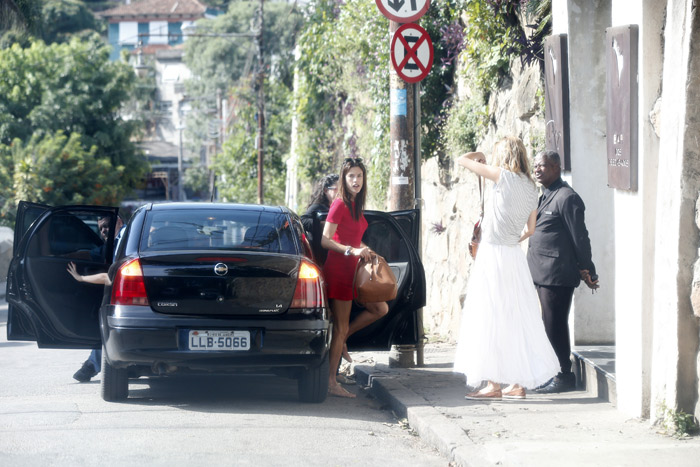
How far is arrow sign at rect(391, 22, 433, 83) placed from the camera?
902 cm

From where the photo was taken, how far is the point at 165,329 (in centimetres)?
685

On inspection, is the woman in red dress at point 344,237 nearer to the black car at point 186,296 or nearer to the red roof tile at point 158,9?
the black car at point 186,296

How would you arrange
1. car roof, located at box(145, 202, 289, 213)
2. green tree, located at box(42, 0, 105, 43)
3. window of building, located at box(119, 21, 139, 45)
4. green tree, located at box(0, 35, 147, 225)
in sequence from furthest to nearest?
window of building, located at box(119, 21, 139, 45)
green tree, located at box(42, 0, 105, 43)
green tree, located at box(0, 35, 147, 225)
car roof, located at box(145, 202, 289, 213)

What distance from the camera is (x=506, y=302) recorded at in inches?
277

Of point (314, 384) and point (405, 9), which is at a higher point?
point (405, 9)

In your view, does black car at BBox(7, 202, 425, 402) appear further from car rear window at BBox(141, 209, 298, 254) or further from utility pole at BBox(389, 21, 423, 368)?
utility pole at BBox(389, 21, 423, 368)

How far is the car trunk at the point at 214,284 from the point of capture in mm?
6902

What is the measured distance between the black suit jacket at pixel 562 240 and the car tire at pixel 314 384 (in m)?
1.75

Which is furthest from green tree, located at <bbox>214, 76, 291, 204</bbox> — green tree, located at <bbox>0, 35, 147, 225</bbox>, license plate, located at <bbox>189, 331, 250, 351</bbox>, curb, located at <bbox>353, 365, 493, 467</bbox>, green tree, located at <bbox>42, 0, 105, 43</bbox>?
green tree, located at <bbox>42, 0, 105, 43</bbox>

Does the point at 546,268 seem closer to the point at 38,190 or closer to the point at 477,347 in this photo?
the point at 477,347

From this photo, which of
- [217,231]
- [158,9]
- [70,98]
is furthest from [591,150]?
[158,9]

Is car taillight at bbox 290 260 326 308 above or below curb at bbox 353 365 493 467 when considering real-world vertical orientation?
above

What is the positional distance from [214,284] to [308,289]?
0.69 meters

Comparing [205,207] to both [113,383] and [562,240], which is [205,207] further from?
[562,240]
